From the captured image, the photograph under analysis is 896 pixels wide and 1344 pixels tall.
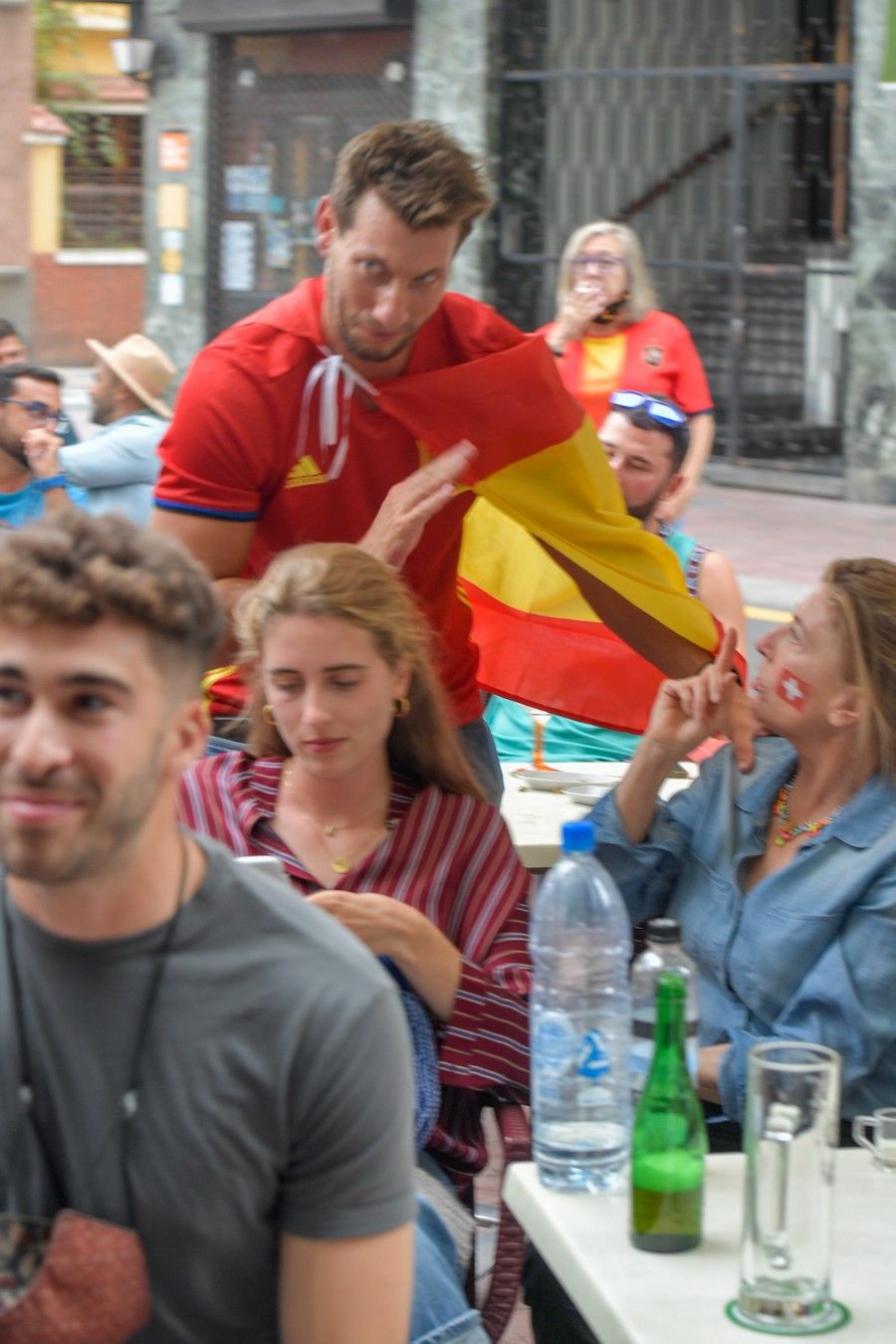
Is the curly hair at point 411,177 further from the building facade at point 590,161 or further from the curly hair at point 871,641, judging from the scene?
the building facade at point 590,161

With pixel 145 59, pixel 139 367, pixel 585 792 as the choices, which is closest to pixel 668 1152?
pixel 585 792

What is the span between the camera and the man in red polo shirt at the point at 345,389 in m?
3.25

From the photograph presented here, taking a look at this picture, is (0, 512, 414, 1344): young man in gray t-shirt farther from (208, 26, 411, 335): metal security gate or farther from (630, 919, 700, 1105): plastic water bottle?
(208, 26, 411, 335): metal security gate

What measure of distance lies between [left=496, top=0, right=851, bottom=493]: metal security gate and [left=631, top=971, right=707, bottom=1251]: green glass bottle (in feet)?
39.5

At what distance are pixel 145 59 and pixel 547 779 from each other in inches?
538

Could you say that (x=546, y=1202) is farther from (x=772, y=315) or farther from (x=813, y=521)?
(x=772, y=315)

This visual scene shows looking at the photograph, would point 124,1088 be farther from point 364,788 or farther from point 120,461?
point 120,461

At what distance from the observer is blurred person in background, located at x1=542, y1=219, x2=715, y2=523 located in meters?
7.72

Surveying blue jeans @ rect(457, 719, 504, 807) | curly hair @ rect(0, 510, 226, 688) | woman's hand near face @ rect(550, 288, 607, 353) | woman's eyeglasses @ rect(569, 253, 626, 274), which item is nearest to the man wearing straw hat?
woman's hand near face @ rect(550, 288, 607, 353)

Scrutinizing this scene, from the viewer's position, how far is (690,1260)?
2227 millimetres

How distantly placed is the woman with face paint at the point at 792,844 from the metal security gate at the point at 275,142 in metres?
13.6

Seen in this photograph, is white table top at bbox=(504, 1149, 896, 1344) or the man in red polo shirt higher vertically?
the man in red polo shirt

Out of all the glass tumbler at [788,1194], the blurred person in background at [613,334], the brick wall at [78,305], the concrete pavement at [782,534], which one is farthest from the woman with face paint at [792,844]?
the brick wall at [78,305]

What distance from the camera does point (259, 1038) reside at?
189cm
